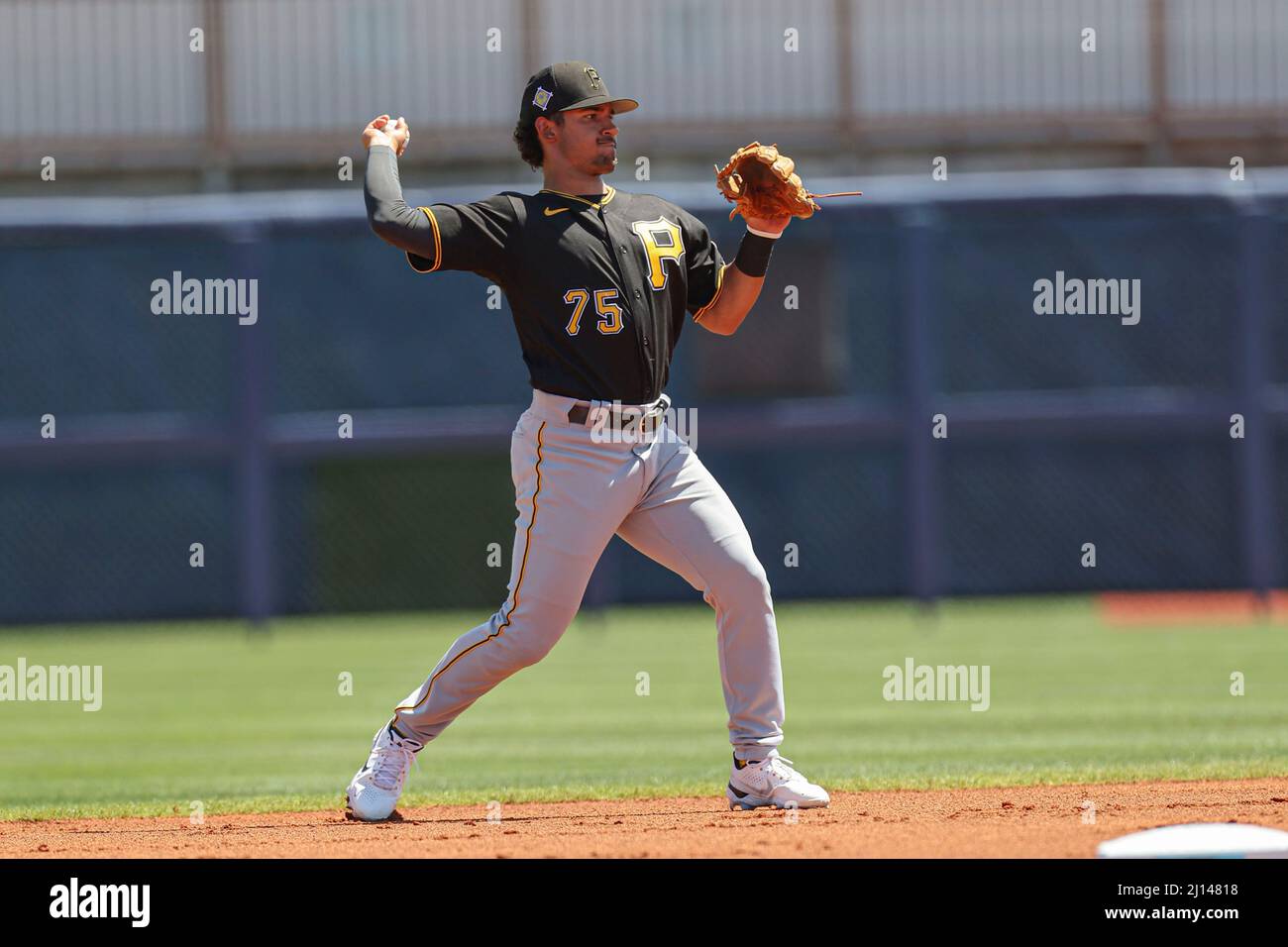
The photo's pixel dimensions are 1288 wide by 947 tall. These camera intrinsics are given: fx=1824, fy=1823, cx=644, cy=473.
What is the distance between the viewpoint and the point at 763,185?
544 centimetres

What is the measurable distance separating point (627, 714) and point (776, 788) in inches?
136

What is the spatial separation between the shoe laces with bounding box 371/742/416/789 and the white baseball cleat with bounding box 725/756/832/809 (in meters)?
1.01

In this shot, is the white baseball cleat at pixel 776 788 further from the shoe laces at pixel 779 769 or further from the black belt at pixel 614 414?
the black belt at pixel 614 414

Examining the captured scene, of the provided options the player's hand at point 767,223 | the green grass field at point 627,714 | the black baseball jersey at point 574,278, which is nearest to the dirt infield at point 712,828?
the green grass field at point 627,714

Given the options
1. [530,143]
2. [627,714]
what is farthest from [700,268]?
[627,714]

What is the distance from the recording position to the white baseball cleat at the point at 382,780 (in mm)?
5445

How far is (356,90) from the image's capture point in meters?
15.4

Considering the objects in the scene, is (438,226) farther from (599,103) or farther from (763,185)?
(763,185)

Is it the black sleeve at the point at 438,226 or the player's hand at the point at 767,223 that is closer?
the black sleeve at the point at 438,226

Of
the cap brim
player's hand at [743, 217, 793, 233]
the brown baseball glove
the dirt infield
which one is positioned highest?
the cap brim

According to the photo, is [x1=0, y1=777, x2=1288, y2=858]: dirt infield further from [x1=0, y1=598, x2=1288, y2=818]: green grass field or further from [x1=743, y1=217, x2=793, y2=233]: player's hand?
[x1=743, y1=217, x2=793, y2=233]: player's hand

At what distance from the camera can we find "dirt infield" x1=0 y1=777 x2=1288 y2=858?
14.9 ft

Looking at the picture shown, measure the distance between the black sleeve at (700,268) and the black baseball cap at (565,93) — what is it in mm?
434

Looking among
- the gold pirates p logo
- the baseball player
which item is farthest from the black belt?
the gold pirates p logo
